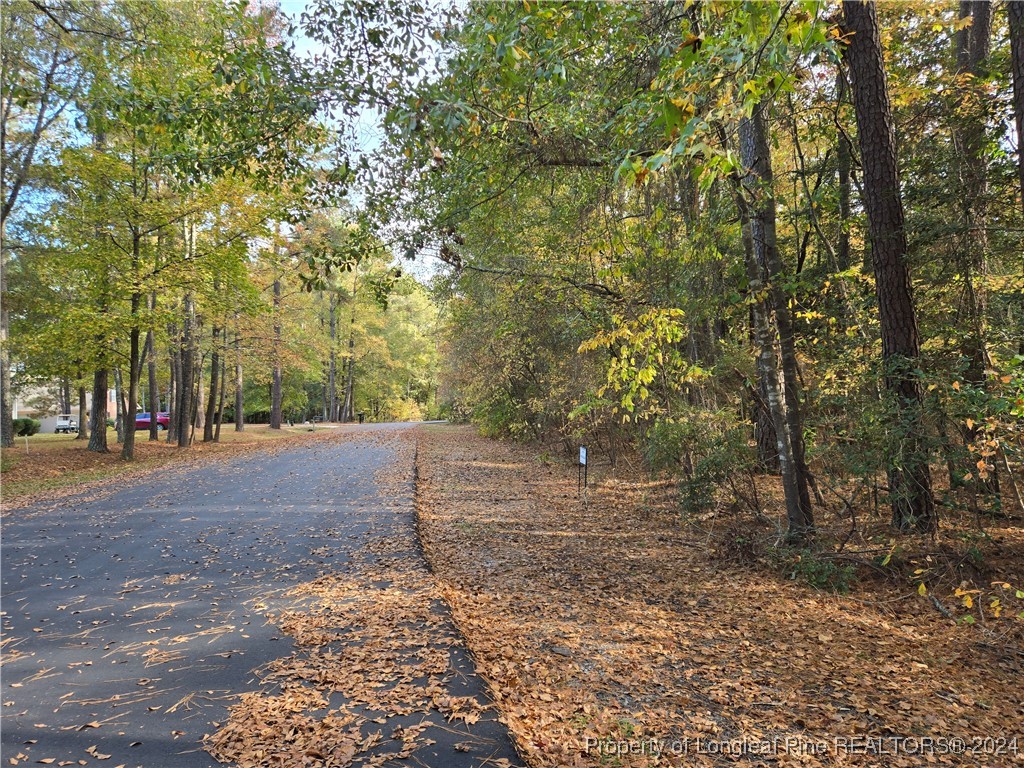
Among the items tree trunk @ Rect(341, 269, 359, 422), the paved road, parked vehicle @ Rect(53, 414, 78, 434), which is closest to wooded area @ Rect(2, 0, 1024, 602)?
the paved road

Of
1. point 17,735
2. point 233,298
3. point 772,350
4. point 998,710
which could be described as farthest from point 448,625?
point 233,298

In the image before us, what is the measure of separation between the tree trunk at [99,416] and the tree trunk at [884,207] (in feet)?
65.1

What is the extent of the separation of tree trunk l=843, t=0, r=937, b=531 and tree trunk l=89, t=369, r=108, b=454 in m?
19.8

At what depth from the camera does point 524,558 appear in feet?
23.0

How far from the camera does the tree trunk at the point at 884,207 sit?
5859mm

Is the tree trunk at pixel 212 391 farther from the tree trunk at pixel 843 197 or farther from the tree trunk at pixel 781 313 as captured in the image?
the tree trunk at pixel 843 197

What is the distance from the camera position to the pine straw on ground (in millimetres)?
3156

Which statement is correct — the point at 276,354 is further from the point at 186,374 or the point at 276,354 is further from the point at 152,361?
the point at 152,361

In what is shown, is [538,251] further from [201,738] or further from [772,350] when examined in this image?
[201,738]

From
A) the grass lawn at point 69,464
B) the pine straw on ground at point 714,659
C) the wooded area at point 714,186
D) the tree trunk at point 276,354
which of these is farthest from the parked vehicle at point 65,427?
the pine straw on ground at point 714,659

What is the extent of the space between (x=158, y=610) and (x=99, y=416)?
15577 millimetres

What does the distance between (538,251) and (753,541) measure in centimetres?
626

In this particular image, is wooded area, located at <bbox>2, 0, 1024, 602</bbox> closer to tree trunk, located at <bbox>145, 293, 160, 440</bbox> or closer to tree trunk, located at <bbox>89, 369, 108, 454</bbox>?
tree trunk, located at <bbox>145, 293, 160, 440</bbox>

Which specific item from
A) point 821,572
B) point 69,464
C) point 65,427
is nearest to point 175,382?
point 69,464
